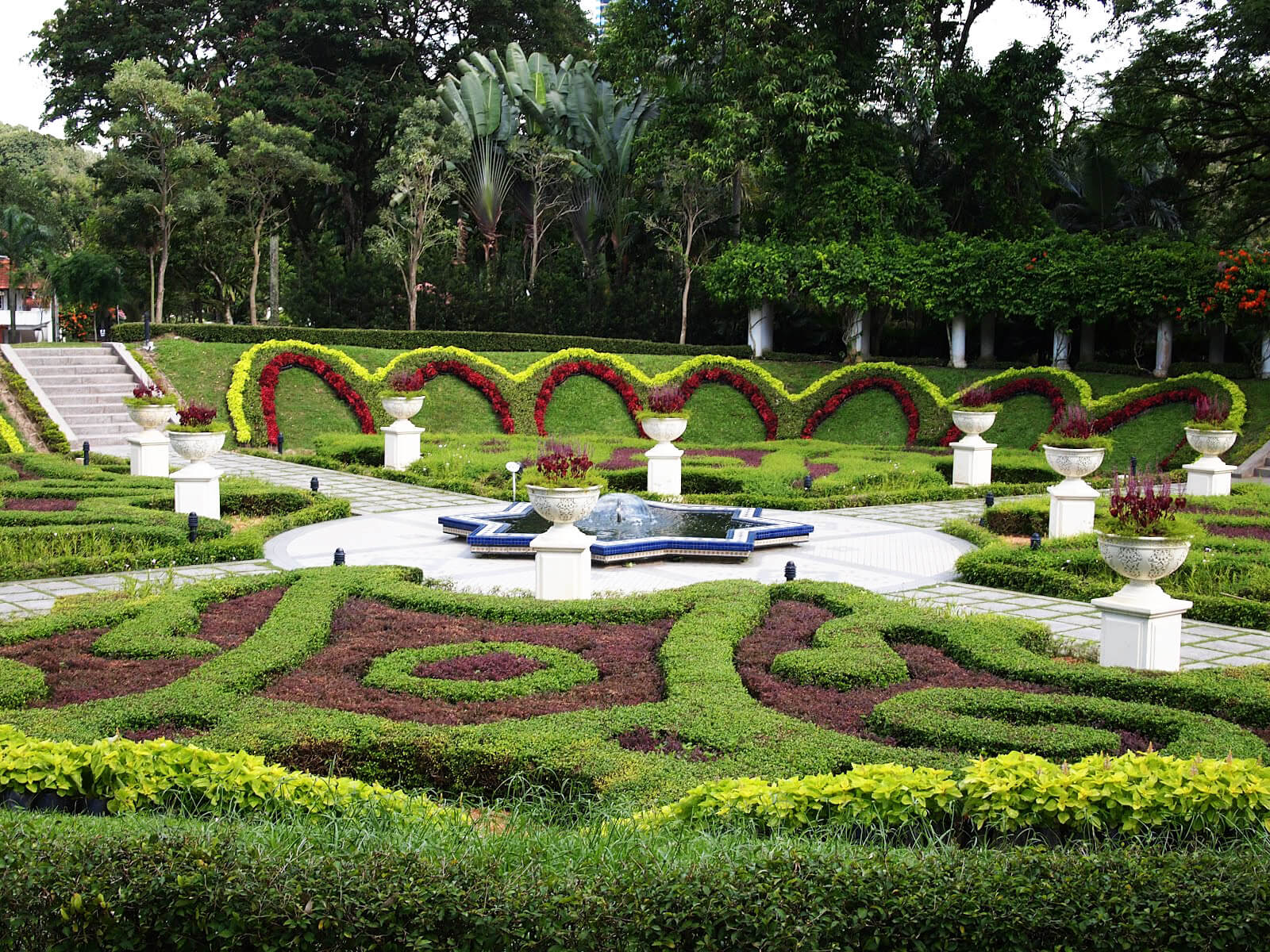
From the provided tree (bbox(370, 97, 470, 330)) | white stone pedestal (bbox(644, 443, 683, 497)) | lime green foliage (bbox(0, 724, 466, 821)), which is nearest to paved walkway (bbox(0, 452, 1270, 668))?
white stone pedestal (bbox(644, 443, 683, 497))

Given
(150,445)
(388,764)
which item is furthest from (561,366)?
(388,764)

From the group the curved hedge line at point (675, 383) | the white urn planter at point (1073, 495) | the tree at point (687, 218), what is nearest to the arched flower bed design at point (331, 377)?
the curved hedge line at point (675, 383)

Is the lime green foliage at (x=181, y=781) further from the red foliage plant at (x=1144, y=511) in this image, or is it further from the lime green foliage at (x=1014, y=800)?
the red foliage plant at (x=1144, y=511)

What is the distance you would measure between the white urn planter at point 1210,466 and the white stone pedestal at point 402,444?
9894mm

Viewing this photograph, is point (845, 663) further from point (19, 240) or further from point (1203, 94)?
point (19, 240)

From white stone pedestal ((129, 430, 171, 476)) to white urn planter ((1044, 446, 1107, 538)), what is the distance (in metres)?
9.88

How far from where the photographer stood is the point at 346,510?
1249 cm

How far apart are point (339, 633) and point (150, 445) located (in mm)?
8094

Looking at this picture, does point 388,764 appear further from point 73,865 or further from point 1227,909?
point 1227,909

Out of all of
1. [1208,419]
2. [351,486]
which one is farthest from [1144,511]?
[351,486]

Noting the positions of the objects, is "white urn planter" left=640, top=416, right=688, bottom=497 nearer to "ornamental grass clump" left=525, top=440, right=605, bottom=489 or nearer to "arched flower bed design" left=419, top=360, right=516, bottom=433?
"ornamental grass clump" left=525, top=440, right=605, bottom=489

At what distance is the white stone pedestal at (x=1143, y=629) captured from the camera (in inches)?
255

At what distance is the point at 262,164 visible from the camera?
2712cm

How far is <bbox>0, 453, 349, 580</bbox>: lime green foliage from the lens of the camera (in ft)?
31.2
